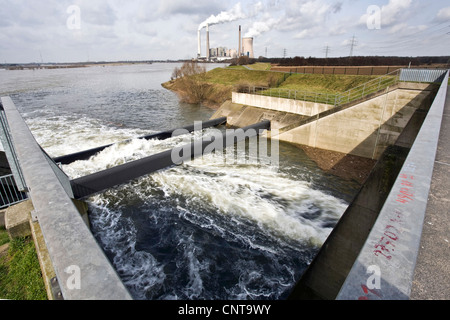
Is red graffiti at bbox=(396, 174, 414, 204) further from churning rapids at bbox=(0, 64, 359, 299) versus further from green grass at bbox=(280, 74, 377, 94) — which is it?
green grass at bbox=(280, 74, 377, 94)

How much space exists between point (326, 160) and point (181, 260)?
12.2m

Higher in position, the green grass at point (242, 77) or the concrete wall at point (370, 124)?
the green grass at point (242, 77)

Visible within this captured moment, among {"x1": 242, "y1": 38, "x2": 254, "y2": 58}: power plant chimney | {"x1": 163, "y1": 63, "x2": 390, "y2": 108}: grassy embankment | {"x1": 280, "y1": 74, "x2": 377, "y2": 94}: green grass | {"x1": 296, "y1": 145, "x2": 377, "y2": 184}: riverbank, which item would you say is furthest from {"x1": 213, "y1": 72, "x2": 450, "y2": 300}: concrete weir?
{"x1": 242, "y1": 38, "x2": 254, "y2": 58}: power plant chimney

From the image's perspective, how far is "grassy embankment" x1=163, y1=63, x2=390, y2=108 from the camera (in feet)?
91.3

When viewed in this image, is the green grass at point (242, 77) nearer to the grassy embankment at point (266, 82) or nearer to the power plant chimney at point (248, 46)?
the grassy embankment at point (266, 82)

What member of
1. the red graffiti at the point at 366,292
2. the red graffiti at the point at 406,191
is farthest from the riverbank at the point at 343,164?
the red graffiti at the point at 366,292

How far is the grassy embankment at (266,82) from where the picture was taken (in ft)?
91.3

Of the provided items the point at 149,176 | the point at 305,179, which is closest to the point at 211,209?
the point at 149,176

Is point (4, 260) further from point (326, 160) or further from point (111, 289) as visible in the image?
point (326, 160)

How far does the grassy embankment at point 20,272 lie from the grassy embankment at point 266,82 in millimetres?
25208

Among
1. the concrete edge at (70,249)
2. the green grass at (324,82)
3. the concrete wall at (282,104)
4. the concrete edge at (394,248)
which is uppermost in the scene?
the green grass at (324,82)

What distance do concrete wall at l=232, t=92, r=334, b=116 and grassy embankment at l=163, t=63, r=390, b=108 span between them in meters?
2.93
